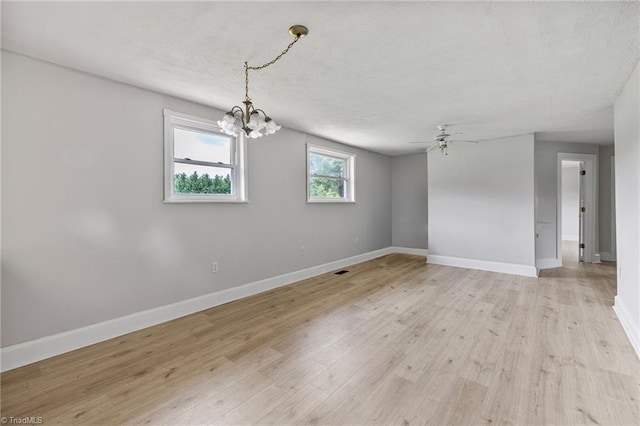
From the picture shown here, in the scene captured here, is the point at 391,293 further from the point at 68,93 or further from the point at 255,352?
the point at 68,93

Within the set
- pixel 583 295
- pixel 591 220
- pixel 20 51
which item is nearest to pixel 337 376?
pixel 20 51

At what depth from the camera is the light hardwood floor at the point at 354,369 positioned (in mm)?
1662

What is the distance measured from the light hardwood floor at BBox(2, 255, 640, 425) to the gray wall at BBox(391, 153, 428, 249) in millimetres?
3291

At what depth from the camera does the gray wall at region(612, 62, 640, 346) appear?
2391mm

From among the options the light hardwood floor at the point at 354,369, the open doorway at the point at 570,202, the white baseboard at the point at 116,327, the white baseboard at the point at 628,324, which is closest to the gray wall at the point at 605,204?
the open doorway at the point at 570,202

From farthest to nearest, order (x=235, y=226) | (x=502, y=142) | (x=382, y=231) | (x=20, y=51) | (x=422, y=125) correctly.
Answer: (x=382, y=231), (x=502, y=142), (x=422, y=125), (x=235, y=226), (x=20, y=51)

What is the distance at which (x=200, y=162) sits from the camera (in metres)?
3.34

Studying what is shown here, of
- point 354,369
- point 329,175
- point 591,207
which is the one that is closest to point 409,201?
point 329,175

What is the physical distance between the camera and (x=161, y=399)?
1.79 m

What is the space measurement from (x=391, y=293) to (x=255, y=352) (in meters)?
2.17

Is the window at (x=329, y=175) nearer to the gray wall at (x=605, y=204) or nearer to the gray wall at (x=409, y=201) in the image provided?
the gray wall at (x=409, y=201)

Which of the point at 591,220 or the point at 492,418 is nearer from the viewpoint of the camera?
the point at 492,418

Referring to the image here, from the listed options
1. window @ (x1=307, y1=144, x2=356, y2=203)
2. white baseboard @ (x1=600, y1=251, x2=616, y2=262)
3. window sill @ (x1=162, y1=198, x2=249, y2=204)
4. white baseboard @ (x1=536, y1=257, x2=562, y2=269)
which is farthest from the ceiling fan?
white baseboard @ (x1=600, y1=251, x2=616, y2=262)

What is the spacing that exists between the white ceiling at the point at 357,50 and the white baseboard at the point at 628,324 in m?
2.26
